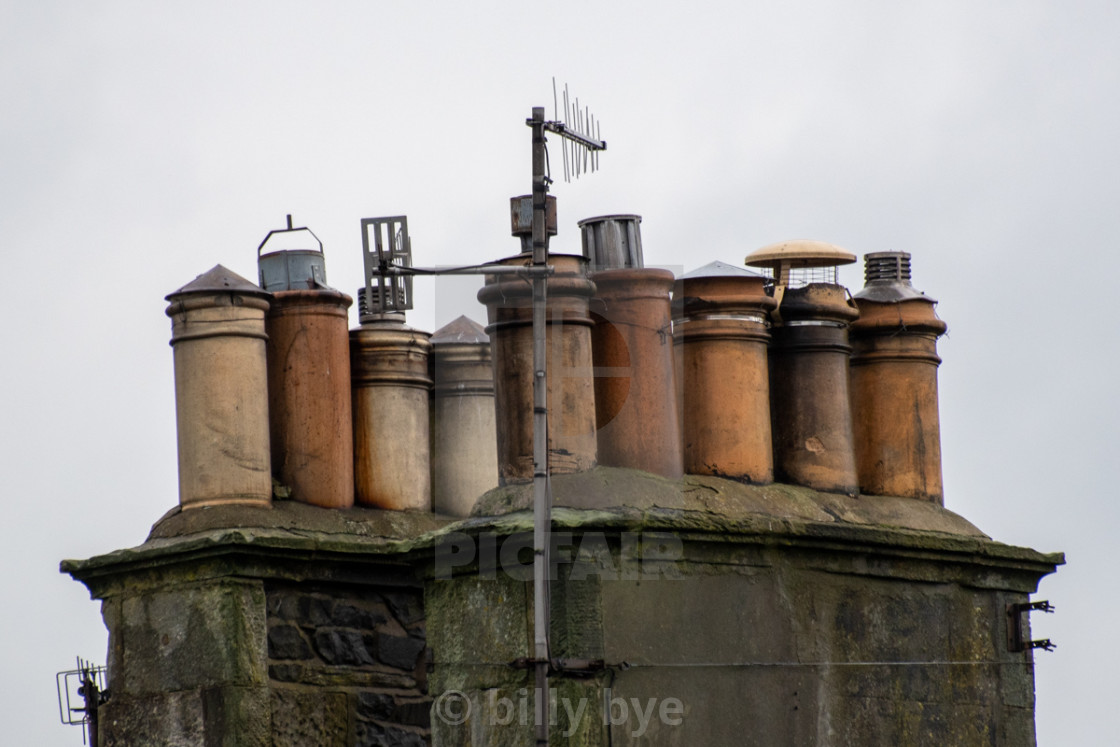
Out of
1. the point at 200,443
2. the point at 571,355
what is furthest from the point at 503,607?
the point at 200,443

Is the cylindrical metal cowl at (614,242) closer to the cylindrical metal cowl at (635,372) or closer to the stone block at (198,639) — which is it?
the cylindrical metal cowl at (635,372)

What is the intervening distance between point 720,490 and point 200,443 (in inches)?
94.9

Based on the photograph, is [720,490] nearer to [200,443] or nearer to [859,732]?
[859,732]

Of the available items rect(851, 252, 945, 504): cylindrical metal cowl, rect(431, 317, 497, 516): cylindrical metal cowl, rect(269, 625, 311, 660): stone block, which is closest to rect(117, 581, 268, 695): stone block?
rect(269, 625, 311, 660): stone block

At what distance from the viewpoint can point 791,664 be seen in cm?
729

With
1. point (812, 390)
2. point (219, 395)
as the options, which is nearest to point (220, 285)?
point (219, 395)

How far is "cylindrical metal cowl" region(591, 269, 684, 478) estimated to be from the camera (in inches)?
292

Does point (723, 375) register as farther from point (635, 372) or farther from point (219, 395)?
point (219, 395)

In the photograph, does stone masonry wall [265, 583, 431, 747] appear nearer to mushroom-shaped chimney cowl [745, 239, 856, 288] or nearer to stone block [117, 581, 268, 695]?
stone block [117, 581, 268, 695]

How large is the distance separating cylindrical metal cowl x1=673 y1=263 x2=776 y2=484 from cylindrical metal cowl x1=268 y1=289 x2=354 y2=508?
1.88 metres

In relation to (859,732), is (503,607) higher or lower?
higher

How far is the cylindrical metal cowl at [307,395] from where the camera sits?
352 inches

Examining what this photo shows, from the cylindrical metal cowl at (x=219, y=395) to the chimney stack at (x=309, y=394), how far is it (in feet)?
0.90

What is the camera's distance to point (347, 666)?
8.91m
